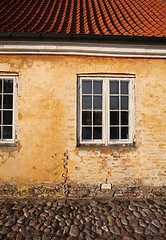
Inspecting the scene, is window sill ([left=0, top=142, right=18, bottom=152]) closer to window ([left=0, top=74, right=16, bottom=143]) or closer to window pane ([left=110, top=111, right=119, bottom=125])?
window ([left=0, top=74, right=16, bottom=143])

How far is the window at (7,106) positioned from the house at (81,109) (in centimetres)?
2

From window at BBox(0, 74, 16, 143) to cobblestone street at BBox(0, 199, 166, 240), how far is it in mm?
1626

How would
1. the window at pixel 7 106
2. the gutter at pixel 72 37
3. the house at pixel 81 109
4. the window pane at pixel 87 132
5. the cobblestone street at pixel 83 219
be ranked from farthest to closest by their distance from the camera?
the window pane at pixel 87 132 → the window at pixel 7 106 → the house at pixel 81 109 → the gutter at pixel 72 37 → the cobblestone street at pixel 83 219

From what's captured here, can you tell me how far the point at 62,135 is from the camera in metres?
4.21

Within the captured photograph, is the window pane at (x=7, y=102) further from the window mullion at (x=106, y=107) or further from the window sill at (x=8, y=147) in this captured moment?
the window mullion at (x=106, y=107)

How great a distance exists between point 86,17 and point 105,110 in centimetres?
310

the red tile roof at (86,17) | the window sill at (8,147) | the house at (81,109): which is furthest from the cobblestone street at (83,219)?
the red tile roof at (86,17)

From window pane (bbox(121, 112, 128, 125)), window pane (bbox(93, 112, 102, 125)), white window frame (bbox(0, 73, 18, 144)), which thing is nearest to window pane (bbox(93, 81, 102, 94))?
window pane (bbox(93, 112, 102, 125))

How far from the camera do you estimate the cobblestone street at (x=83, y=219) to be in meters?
2.92

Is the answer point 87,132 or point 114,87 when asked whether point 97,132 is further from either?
point 114,87

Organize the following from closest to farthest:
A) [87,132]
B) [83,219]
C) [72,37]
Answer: [83,219] → [72,37] → [87,132]

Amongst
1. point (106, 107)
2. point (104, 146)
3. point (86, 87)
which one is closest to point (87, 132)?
point (104, 146)

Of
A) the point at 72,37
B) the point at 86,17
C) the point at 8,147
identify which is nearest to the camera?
the point at 72,37

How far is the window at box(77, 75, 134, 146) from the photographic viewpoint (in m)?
4.34
